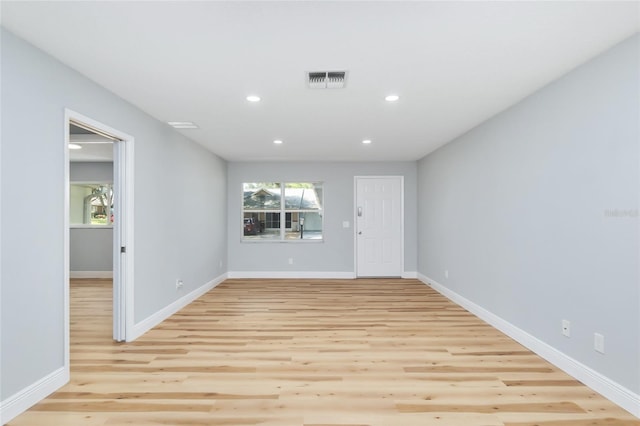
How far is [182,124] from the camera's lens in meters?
4.05

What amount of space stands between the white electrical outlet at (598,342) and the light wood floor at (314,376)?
0.31 metres

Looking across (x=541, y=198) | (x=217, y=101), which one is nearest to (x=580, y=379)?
(x=541, y=198)

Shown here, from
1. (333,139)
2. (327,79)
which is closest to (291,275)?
(333,139)

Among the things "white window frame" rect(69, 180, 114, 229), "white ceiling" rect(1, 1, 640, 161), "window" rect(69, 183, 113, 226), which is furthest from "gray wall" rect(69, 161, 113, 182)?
"white ceiling" rect(1, 1, 640, 161)

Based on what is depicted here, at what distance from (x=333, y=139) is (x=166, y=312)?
319cm

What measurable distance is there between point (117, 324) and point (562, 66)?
454 cm

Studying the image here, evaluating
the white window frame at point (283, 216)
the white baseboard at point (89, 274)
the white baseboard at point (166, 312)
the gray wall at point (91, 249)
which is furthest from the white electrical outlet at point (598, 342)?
the white baseboard at point (89, 274)

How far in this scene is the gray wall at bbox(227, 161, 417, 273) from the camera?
6.71 metres

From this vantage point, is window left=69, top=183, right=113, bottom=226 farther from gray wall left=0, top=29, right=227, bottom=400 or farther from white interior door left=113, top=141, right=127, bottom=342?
gray wall left=0, top=29, right=227, bottom=400

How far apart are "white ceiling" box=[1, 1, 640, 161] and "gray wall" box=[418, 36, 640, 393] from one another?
0.29 metres

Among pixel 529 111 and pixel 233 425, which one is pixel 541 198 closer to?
pixel 529 111

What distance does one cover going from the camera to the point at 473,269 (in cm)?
429

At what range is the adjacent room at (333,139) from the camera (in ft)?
6.65

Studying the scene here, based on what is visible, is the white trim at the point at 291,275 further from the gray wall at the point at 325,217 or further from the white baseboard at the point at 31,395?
the white baseboard at the point at 31,395
